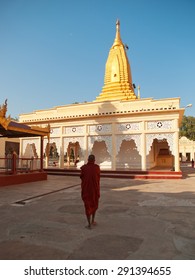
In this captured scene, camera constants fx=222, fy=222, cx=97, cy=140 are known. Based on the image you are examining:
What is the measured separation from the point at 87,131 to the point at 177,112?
662 centimetres

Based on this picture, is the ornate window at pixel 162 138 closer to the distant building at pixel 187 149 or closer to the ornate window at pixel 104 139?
the ornate window at pixel 104 139

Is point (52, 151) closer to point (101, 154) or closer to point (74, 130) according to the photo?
point (101, 154)

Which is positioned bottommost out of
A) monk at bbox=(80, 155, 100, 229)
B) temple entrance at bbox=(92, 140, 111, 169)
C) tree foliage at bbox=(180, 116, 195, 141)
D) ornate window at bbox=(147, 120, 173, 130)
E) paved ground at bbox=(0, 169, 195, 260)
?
paved ground at bbox=(0, 169, 195, 260)

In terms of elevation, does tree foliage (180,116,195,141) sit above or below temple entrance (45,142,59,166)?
above

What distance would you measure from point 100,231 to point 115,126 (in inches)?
488

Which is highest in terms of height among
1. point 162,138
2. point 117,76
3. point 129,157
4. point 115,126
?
point 117,76

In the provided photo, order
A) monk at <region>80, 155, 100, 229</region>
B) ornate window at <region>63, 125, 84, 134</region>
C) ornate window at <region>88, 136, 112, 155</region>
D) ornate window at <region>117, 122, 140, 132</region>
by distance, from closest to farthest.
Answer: monk at <region>80, 155, 100, 229</region>, ornate window at <region>117, 122, 140, 132</region>, ornate window at <region>88, 136, 112, 155</region>, ornate window at <region>63, 125, 84, 134</region>

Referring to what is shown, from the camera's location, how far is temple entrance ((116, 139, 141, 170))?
17.8 metres

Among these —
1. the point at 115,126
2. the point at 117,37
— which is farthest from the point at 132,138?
the point at 117,37

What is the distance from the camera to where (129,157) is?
1805cm

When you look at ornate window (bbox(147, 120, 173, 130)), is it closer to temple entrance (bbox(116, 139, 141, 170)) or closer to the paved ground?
temple entrance (bbox(116, 139, 141, 170))

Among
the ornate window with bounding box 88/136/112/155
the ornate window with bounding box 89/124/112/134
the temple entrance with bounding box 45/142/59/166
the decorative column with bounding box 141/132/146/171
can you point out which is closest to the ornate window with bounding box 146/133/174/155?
the decorative column with bounding box 141/132/146/171

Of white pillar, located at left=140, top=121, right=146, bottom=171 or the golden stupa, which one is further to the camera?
the golden stupa
